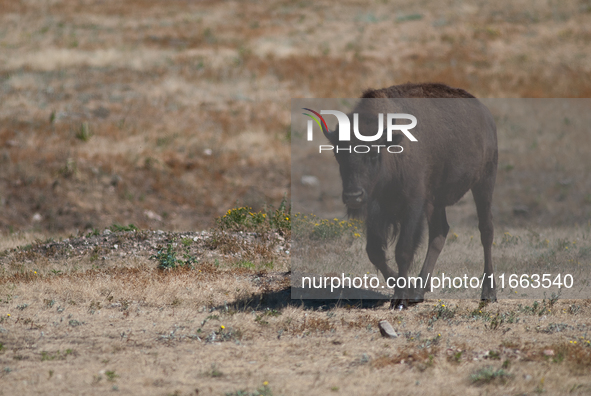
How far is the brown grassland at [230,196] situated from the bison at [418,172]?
1.04m

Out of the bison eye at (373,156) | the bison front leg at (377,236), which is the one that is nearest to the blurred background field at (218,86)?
the bison front leg at (377,236)

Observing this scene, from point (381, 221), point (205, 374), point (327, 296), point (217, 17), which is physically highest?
point (217, 17)

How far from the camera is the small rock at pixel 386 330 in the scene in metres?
7.04

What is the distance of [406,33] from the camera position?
121 feet

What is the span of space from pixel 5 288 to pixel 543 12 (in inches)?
1573

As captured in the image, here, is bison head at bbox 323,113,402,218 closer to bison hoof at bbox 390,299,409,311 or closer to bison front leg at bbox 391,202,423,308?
bison front leg at bbox 391,202,423,308

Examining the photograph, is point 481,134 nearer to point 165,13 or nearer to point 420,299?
point 420,299

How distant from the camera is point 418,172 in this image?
346 inches

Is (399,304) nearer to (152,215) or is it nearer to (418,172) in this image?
(418,172)

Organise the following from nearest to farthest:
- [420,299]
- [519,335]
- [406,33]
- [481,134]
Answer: [519,335], [420,299], [481,134], [406,33]

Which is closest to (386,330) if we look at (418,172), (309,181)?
(418,172)

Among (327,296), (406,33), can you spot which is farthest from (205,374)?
(406,33)

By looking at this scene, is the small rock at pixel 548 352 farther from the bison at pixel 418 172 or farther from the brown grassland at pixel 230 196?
the bison at pixel 418 172

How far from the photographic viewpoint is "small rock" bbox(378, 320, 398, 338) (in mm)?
7039
